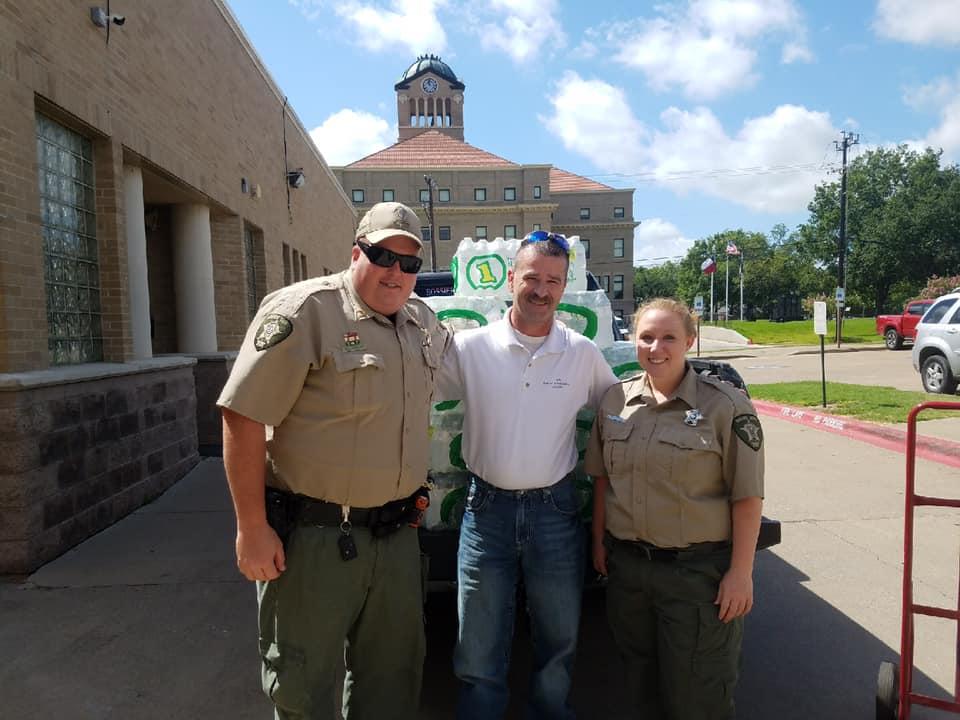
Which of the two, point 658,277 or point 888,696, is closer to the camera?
point 888,696

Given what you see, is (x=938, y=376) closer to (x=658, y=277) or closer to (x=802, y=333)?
(x=802, y=333)

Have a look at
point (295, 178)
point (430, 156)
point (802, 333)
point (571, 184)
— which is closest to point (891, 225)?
point (802, 333)

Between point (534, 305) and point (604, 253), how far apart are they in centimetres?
6537

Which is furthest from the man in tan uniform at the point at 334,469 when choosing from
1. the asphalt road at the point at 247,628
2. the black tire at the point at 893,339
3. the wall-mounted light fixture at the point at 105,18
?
the black tire at the point at 893,339

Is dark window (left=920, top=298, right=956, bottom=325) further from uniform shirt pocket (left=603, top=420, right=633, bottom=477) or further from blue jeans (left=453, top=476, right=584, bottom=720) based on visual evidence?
blue jeans (left=453, top=476, right=584, bottom=720)

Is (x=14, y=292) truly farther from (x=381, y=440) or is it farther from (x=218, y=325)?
(x=218, y=325)

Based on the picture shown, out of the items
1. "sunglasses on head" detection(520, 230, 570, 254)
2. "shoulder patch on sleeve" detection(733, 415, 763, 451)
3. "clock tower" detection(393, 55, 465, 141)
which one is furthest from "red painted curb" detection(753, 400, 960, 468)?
"clock tower" detection(393, 55, 465, 141)

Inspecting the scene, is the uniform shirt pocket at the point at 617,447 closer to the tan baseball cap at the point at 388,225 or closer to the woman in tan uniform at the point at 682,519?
the woman in tan uniform at the point at 682,519

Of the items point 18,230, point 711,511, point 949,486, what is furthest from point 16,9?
point 949,486

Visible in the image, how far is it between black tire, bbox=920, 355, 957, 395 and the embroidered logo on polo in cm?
1305

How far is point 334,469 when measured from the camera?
2090mm

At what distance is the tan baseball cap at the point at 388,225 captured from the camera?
2.16 meters

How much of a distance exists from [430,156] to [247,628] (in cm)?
5920

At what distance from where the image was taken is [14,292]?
4449mm
